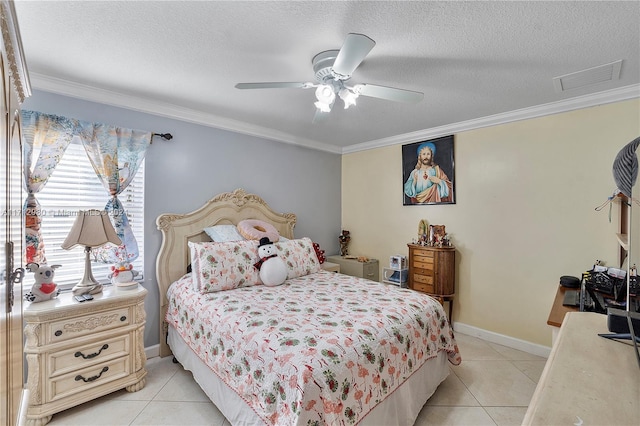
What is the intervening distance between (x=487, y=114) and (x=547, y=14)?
1613mm

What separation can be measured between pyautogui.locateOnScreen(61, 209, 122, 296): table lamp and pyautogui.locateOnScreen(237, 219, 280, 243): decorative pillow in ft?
3.68

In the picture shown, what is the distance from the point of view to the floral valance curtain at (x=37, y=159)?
81.0 inches

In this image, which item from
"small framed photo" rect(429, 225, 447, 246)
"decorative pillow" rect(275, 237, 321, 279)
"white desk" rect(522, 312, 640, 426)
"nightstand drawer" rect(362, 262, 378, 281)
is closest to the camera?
"white desk" rect(522, 312, 640, 426)

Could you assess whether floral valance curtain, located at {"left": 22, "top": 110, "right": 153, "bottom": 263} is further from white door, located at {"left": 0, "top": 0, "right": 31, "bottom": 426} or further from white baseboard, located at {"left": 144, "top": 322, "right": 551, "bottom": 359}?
white door, located at {"left": 0, "top": 0, "right": 31, "bottom": 426}

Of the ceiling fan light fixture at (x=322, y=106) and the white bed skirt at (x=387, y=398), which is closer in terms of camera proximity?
the white bed skirt at (x=387, y=398)

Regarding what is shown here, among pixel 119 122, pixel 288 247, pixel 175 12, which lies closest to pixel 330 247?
pixel 288 247

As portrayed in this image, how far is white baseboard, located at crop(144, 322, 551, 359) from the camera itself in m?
2.69

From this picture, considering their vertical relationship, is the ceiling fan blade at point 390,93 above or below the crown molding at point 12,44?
above

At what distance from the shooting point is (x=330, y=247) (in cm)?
444

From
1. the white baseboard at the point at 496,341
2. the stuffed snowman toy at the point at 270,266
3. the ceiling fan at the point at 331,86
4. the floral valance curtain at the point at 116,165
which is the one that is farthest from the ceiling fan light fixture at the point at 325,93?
the white baseboard at the point at 496,341

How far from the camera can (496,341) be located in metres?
3.05

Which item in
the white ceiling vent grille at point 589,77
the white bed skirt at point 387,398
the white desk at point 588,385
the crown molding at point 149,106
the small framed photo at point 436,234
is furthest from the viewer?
the small framed photo at point 436,234

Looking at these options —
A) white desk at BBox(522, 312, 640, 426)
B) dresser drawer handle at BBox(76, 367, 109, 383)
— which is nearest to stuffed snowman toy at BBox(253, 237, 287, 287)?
dresser drawer handle at BBox(76, 367, 109, 383)

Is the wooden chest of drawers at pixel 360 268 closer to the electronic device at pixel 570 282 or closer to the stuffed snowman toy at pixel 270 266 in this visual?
the stuffed snowman toy at pixel 270 266
